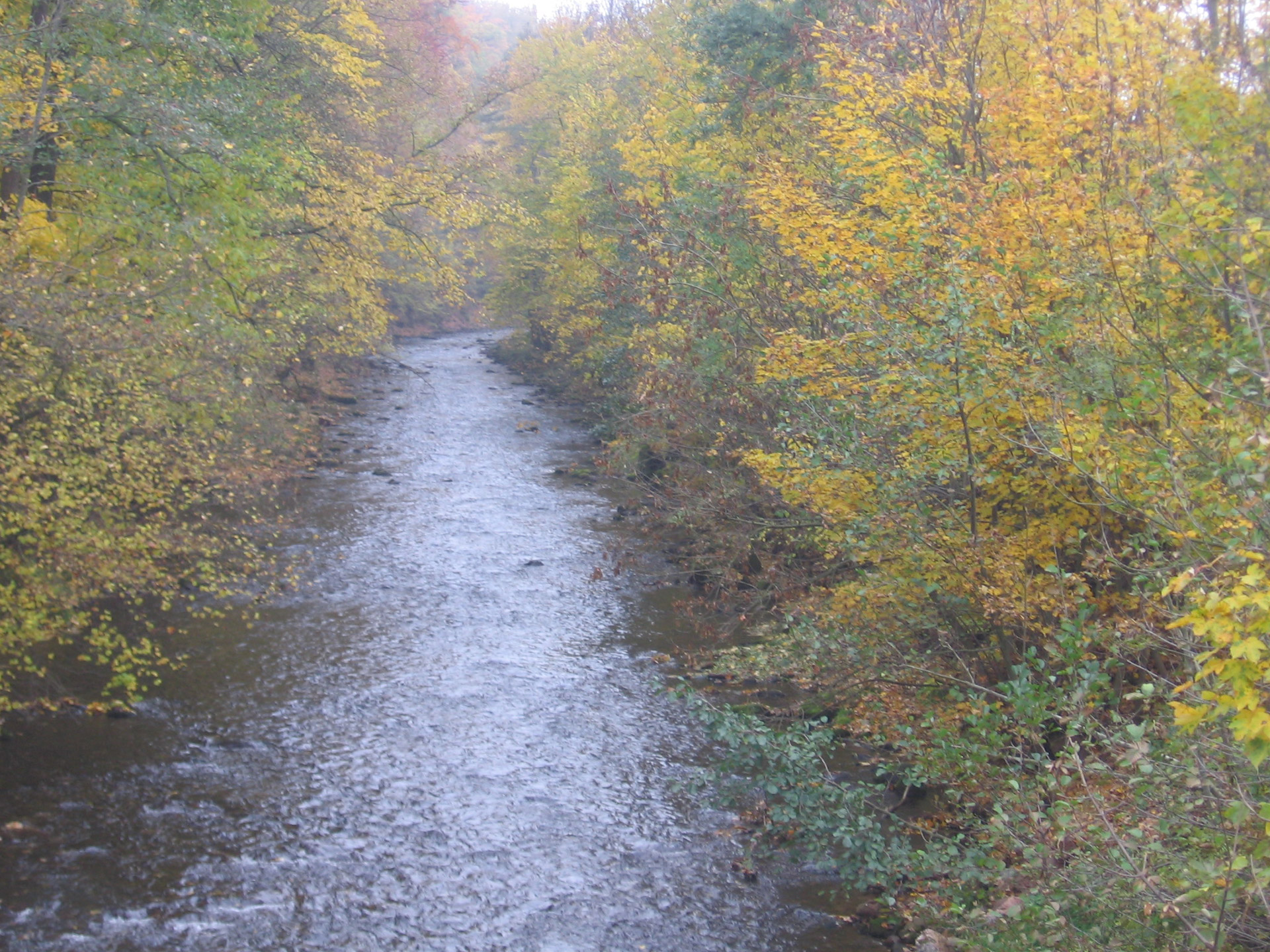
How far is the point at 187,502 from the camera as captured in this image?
11.0 metres

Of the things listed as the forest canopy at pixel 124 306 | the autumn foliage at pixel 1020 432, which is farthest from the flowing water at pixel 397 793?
the autumn foliage at pixel 1020 432

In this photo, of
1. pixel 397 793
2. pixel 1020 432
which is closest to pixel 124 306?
pixel 397 793

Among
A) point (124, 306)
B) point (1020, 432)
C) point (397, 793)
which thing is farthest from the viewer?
point (397, 793)

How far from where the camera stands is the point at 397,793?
35.3ft

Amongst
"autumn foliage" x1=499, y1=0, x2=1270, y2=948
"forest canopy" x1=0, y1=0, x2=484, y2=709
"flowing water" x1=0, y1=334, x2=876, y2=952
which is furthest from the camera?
"forest canopy" x1=0, y1=0, x2=484, y2=709

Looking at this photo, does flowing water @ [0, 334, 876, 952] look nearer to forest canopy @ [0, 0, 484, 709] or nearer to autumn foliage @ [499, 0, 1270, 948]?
forest canopy @ [0, 0, 484, 709]

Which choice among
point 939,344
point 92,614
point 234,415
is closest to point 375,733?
point 92,614

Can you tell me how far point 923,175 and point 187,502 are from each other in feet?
27.5

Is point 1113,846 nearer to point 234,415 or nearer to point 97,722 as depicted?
point 97,722

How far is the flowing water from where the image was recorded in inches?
339

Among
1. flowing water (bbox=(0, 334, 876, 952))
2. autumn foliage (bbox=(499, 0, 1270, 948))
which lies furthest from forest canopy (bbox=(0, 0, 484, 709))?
autumn foliage (bbox=(499, 0, 1270, 948))

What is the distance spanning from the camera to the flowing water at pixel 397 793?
28.2ft

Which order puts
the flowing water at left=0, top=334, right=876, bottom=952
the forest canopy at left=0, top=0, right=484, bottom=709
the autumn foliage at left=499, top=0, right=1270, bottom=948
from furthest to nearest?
1. the forest canopy at left=0, top=0, right=484, bottom=709
2. the flowing water at left=0, top=334, right=876, bottom=952
3. the autumn foliage at left=499, top=0, right=1270, bottom=948

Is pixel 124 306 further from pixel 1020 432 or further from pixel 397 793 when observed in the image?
pixel 1020 432
